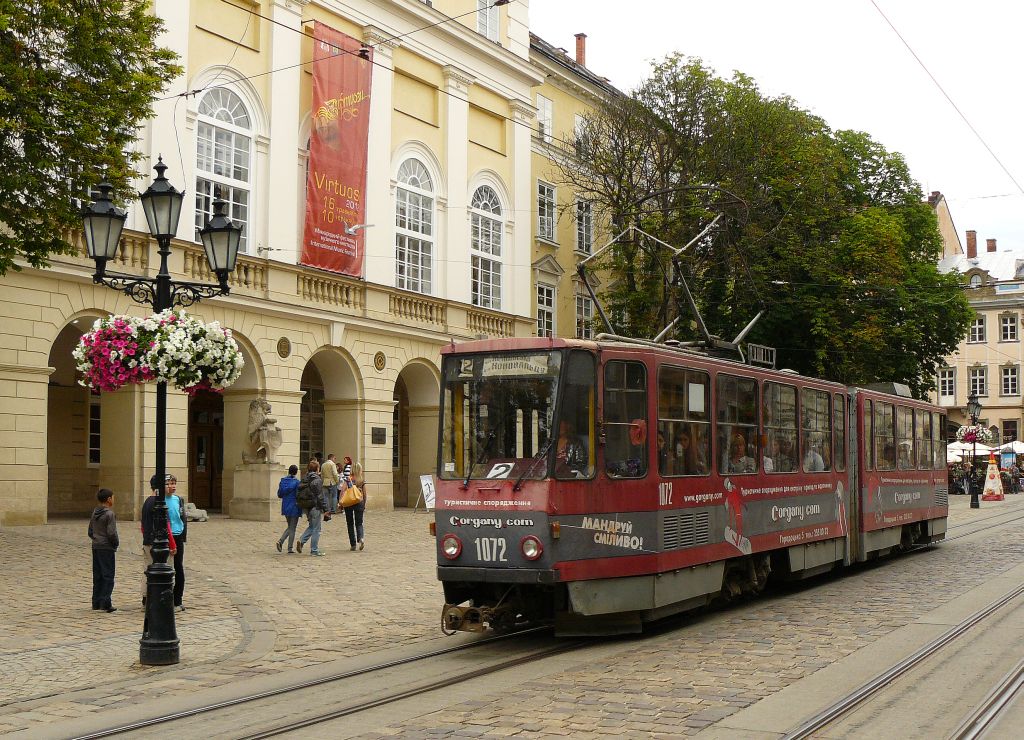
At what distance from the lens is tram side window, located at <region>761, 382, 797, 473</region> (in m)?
14.6

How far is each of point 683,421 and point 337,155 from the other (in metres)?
19.6

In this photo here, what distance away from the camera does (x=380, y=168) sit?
3225 cm

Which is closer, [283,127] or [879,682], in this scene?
Answer: [879,682]

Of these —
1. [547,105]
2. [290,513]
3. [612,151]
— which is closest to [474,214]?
[612,151]

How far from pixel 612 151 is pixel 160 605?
2942 cm

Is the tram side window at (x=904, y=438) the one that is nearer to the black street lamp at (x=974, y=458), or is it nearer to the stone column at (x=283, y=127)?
the stone column at (x=283, y=127)

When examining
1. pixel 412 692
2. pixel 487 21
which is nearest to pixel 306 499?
pixel 412 692

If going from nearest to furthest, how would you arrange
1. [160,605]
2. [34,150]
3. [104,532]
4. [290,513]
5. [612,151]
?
[160,605] < [104,532] < [34,150] < [290,513] < [612,151]

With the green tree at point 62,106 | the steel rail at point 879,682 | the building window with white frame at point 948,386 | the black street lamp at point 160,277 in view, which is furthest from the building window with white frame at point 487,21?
the building window with white frame at point 948,386

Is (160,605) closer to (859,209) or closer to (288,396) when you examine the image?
(288,396)

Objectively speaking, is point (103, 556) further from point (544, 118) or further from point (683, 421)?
point (544, 118)

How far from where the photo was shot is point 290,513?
2025 cm

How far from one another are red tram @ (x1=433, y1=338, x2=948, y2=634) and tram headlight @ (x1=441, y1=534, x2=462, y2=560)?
0.04 feet

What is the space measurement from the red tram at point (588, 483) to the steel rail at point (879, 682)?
8.34ft
